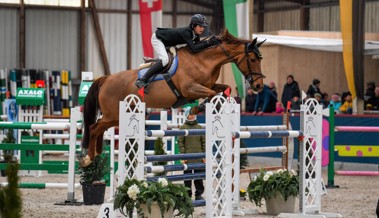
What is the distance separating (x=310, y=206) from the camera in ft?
29.6

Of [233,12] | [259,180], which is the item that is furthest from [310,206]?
[233,12]

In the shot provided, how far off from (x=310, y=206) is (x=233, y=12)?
9769mm

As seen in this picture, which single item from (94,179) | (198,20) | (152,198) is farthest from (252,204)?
(152,198)

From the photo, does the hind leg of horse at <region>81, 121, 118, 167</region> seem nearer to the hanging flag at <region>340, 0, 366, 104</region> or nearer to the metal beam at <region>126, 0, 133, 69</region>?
the hanging flag at <region>340, 0, 366, 104</region>

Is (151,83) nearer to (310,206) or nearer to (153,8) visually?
(310,206)

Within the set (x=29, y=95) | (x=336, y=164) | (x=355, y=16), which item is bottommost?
(x=336, y=164)

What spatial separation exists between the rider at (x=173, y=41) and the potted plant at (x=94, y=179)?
1038mm

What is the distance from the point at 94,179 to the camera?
397 inches

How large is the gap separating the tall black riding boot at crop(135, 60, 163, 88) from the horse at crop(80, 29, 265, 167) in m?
→ 0.08

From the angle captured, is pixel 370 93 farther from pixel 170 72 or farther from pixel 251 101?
pixel 170 72

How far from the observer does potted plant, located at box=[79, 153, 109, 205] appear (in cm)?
1001

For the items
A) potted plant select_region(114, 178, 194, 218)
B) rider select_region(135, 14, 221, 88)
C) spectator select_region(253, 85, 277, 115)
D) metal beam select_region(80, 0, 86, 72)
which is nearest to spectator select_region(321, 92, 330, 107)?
spectator select_region(253, 85, 277, 115)

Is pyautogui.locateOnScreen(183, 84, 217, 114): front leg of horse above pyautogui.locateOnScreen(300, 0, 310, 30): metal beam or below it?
below

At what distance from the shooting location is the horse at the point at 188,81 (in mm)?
9562
